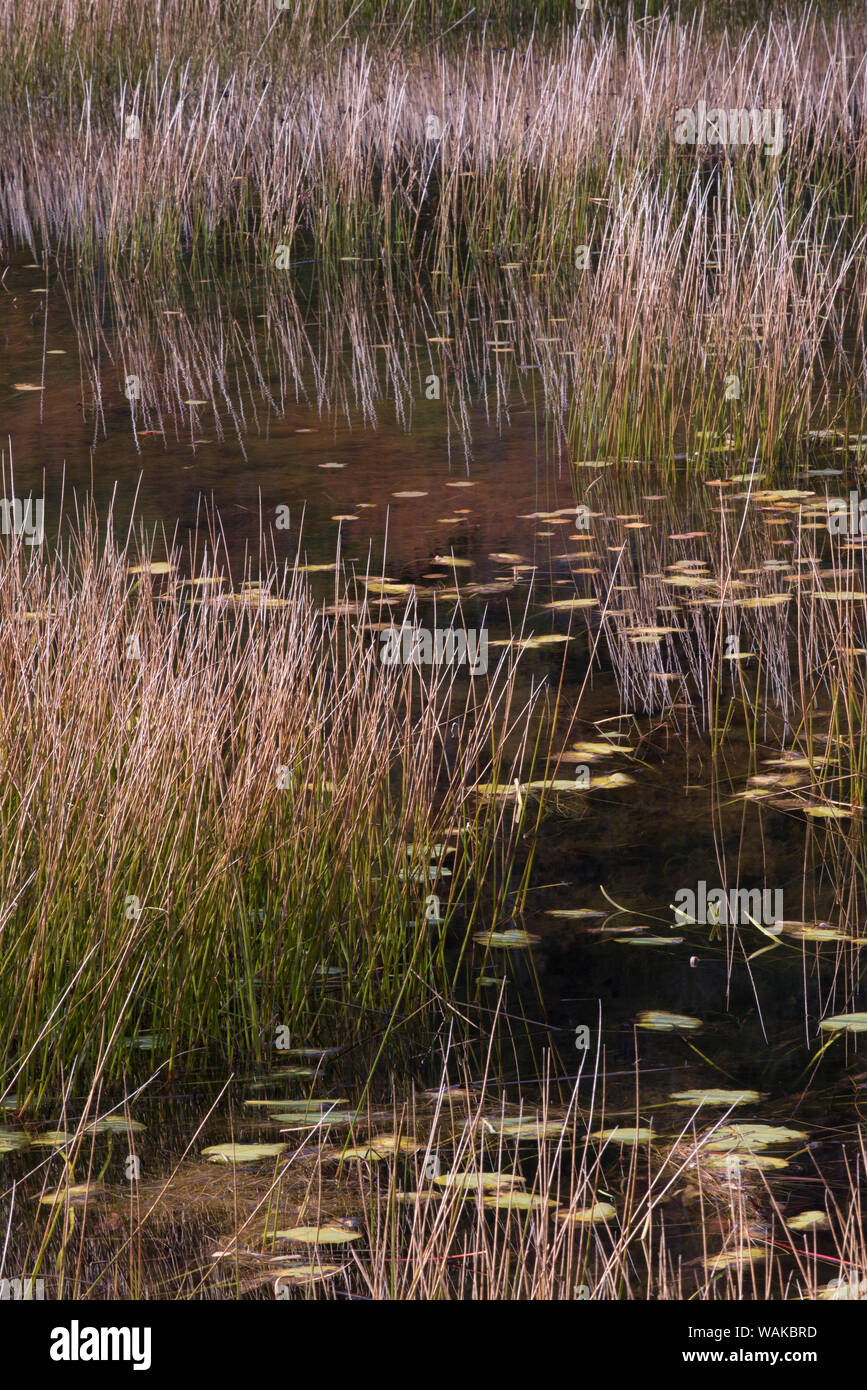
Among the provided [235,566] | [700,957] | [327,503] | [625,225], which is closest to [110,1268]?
[700,957]

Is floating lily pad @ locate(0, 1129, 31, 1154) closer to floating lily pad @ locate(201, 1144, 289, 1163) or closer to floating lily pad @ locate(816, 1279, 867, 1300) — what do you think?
floating lily pad @ locate(201, 1144, 289, 1163)

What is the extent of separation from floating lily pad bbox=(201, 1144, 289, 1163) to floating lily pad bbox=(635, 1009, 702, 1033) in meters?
0.77

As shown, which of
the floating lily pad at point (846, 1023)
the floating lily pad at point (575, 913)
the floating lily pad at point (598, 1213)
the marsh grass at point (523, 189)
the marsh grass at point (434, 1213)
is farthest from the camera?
the marsh grass at point (523, 189)

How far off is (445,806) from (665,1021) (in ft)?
2.22

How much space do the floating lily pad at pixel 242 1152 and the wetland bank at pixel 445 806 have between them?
0.01m

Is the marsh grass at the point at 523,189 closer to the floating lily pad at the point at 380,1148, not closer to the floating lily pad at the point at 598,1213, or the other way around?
the floating lily pad at the point at 380,1148

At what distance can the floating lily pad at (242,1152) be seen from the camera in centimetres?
285

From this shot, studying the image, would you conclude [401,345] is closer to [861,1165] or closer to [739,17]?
[861,1165]

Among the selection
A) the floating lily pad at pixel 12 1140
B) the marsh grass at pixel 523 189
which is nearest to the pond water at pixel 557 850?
the floating lily pad at pixel 12 1140

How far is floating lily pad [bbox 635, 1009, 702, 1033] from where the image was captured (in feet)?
10.6

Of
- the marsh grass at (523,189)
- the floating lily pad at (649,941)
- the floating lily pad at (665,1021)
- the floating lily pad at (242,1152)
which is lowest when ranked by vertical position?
the floating lily pad at (242,1152)

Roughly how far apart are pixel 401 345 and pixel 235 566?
3349 mm

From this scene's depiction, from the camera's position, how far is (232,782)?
3357 millimetres

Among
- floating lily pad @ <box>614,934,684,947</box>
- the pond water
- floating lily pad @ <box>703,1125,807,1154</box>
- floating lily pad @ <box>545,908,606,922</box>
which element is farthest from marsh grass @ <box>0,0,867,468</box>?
floating lily pad @ <box>703,1125,807,1154</box>
